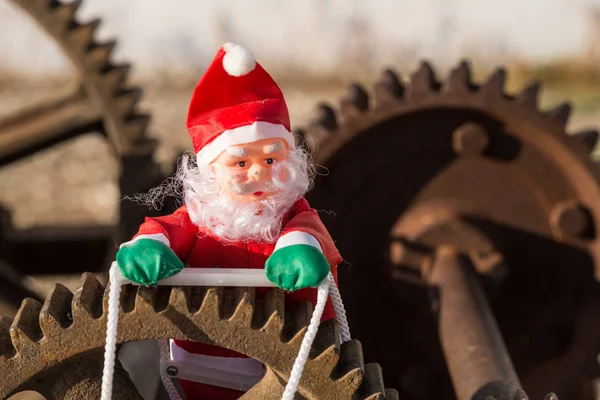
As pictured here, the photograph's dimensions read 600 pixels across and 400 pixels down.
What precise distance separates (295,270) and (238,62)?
0.35 meters

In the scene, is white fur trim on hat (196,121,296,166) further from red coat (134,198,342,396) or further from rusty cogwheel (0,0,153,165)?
rusty cogwheel (0,0,153,165)

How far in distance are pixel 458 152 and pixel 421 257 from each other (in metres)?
0.27

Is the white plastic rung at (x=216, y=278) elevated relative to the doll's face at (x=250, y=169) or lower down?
lower down

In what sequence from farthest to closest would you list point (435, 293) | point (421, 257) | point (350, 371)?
point (421, 257)
point (435, 293)
point (350, 371)

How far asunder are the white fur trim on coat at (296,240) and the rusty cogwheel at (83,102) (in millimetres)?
1406

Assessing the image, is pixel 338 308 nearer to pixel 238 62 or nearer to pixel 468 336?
pixel 238 62

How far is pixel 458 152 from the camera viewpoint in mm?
2396

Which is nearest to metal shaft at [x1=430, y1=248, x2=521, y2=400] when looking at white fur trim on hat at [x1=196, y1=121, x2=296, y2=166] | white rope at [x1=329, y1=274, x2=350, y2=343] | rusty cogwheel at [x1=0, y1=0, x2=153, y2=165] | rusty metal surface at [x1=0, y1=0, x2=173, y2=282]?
white rope at [x1=329, y1=274, x2=350, y2=343]

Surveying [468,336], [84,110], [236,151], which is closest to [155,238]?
[236,151]

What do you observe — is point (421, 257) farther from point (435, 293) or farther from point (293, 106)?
point (293, 106)

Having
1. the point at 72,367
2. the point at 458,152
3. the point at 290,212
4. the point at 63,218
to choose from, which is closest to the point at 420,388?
the point at 458,152

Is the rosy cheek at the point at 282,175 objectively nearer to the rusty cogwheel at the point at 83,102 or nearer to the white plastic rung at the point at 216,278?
the white plastic rung at the point at 216,278

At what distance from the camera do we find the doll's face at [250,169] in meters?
1.51

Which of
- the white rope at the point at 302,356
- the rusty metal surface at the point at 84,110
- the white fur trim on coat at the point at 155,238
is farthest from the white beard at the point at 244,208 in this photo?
the rusty metal surface at the point at 84,110
